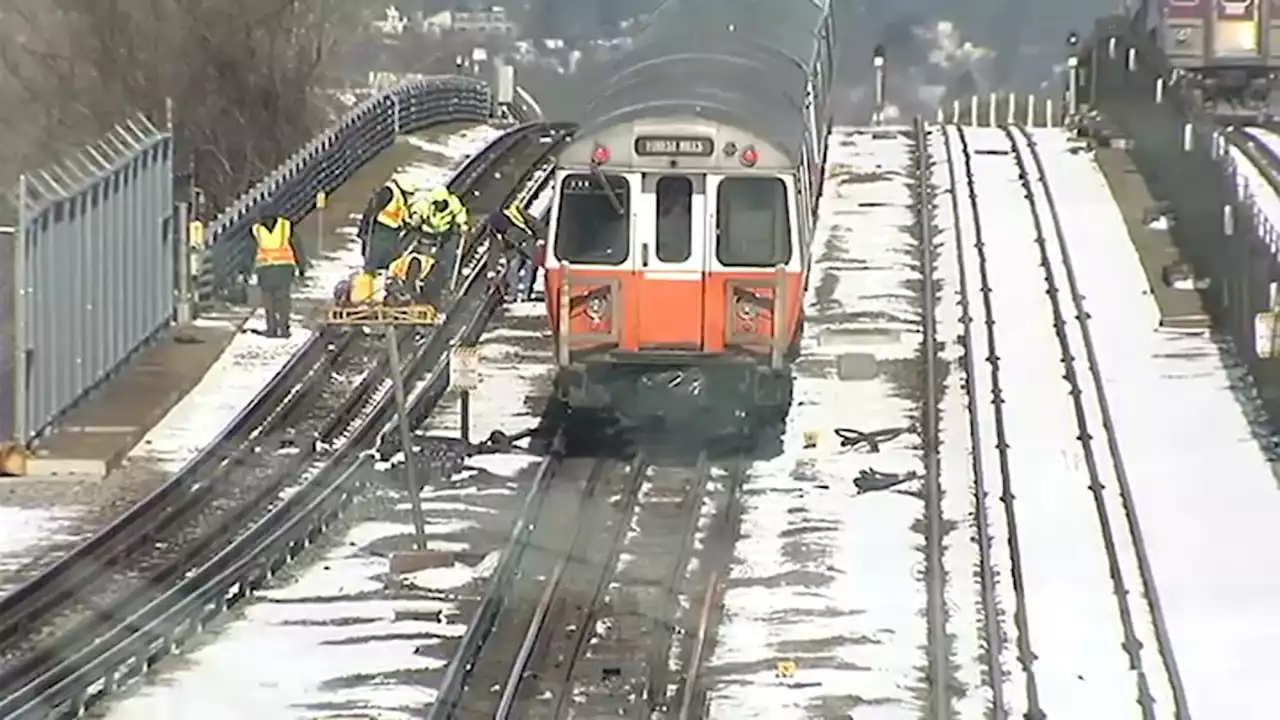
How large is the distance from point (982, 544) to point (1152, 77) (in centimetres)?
1734

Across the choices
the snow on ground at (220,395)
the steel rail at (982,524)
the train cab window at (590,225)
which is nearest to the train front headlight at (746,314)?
the train cab window at (590,225)

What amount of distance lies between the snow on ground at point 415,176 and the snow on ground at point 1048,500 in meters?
6.92

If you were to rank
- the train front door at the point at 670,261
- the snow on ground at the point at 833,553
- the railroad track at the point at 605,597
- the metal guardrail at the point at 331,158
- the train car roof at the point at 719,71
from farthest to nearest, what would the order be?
the metal guardrail at the point at 331,158 → the train car roof at the point at 719,71 → the train front door at the point at 670,261 → the snow on ground at the point at 833,553 → the railroad track at the point at 605,597

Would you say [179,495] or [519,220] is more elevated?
[519,220]

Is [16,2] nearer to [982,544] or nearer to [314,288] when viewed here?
[314,288]

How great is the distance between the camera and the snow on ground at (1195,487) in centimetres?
1634

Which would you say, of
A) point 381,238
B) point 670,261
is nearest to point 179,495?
point 670,261

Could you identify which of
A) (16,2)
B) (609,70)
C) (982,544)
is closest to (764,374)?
(982,544)

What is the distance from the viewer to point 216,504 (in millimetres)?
20031

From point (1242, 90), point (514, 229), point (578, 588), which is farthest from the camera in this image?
point (1242, 90)

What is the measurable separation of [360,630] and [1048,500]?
5.74 m

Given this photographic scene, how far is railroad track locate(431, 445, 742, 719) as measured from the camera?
15.7 m

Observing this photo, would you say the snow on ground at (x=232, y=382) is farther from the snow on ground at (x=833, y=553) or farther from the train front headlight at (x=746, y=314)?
the snow on ground at (x=833, y=553)

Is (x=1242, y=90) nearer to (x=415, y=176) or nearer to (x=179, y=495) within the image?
(x=415, y=176)
